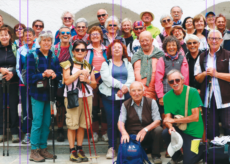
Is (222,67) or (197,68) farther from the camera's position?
(197,68)

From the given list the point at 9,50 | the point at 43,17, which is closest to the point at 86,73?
the point at 9,50

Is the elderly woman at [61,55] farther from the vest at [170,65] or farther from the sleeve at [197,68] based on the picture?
the sleeve at [197,68]

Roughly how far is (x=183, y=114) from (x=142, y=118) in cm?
59

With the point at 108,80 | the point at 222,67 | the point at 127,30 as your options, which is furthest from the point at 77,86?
the point at 222,67

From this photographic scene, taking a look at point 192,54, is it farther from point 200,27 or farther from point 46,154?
point 46,154

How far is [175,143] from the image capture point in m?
4.29

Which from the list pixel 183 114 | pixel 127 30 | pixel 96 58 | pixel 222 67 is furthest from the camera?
pixel 127 30

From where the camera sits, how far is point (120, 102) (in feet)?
16.0

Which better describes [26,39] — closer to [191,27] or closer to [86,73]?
[86,73]

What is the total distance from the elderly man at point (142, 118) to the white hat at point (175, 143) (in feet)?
0.97

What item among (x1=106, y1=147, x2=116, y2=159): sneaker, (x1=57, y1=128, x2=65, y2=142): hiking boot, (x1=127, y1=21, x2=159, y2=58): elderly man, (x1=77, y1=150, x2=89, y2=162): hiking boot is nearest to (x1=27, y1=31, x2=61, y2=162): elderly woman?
(x1=77, y1=150, x2=89, y2=162): hiking boot

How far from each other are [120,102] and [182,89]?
3.30 ft

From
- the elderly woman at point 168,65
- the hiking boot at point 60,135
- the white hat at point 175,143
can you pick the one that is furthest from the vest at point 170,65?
the hiking boot at point 60,135

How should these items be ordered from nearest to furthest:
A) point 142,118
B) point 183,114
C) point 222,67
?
1. point 183,114
2. point 142,118
3. point 222,67
